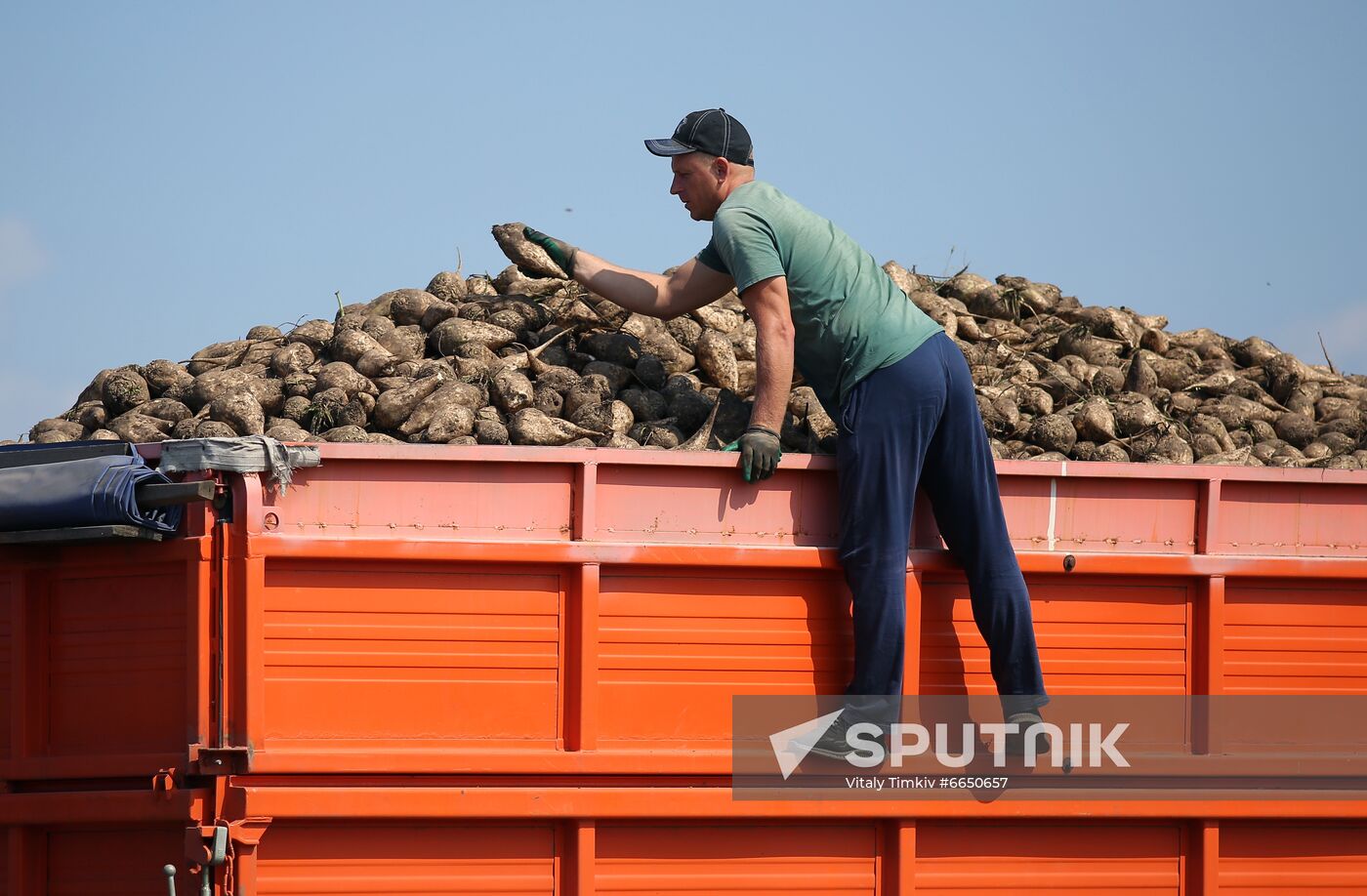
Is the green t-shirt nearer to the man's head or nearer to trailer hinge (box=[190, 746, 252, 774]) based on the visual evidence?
the man's head

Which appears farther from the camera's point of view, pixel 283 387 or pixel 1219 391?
pixel 1219 391

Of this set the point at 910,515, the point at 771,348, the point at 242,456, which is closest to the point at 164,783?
the point at 242,456

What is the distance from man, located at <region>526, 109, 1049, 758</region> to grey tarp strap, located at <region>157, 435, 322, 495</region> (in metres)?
1.39

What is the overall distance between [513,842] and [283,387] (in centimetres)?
274

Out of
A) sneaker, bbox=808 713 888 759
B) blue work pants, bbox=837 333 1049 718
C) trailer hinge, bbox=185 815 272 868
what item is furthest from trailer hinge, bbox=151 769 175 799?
blue work pants, bbox=837 333 1049 718

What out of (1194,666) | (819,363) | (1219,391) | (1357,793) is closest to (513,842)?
(819,363)

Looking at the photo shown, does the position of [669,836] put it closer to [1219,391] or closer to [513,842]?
[513,842]

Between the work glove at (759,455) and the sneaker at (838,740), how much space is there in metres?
0.82

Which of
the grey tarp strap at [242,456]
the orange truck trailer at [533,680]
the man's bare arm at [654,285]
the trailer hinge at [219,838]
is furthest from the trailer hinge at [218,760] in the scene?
the man's bare arm at [654,285]

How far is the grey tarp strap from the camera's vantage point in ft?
14.2

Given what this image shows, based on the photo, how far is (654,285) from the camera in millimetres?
5582

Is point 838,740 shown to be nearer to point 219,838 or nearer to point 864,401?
point 864,401

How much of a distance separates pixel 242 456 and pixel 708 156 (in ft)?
6.65

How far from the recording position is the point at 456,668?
443 cm
